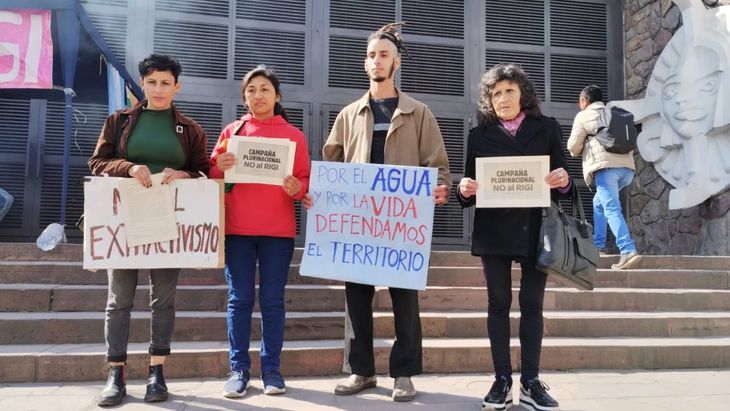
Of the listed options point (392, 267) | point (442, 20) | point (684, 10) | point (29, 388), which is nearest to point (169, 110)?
point (392, 267)

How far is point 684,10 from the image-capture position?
6.67m

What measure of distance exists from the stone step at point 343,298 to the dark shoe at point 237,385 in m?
1.29

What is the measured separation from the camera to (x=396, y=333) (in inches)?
117

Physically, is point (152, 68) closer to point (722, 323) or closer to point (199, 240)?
point (199, 240)

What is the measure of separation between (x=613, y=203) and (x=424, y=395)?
3.38 m

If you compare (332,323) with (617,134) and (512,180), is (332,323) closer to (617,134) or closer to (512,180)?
(512,180)

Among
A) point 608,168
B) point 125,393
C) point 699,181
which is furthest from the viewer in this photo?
point 699,181

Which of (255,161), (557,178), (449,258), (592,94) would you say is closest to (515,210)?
(557,178)

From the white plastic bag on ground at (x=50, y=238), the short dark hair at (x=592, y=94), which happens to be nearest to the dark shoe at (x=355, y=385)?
the white plastic bag on ground at (x=50, y=238)

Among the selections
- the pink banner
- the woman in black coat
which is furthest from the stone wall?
the pink banner

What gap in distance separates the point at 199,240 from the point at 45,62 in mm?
3501

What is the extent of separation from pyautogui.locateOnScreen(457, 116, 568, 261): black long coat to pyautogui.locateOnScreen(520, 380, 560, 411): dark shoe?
660 mm

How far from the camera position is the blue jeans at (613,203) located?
17.3 feet

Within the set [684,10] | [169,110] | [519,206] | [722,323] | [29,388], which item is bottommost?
[29,388]
